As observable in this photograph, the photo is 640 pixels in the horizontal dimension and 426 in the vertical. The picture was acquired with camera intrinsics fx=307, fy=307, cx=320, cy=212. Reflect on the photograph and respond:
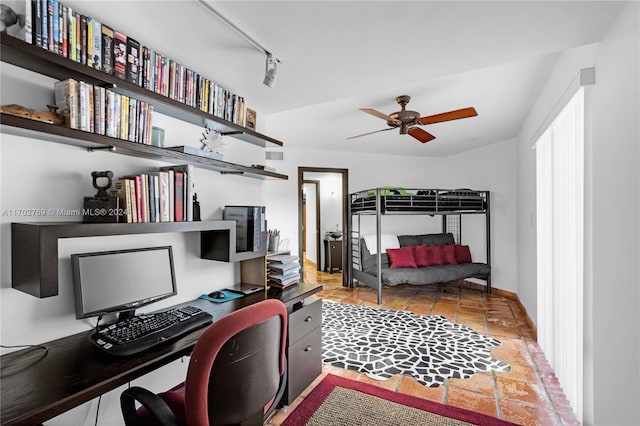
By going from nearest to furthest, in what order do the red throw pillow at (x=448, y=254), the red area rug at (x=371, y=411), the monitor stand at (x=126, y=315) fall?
the monitor stand at (x=126, y=315), the red area rug at (x=371, y=411), the red throw pillow at (x=448, y=254)

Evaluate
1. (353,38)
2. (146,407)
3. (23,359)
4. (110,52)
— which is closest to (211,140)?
(110,52)

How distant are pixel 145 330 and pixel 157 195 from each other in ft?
2.12

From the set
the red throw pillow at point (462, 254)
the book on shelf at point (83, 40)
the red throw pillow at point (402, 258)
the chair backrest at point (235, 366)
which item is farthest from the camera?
the red throw pillow at point (462, 254)

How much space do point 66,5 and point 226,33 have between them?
2.17 feet

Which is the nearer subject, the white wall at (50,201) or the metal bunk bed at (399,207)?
the white wall at (50,201)

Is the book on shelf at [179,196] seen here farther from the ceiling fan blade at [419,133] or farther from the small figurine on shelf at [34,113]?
the ceiling fan blade at [419,133]

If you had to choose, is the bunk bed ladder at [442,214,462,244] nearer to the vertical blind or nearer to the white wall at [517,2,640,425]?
the vertical blind

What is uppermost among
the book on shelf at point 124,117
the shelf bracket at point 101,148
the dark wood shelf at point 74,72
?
the dark wood shelf at point 74,72

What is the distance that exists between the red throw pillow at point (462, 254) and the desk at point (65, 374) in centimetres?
491

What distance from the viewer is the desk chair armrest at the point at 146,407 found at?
42.4 inches

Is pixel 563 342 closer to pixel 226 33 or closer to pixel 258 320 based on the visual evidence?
pixel 258 320

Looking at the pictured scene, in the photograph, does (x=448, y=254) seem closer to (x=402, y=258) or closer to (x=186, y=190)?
(x=402, y=258)

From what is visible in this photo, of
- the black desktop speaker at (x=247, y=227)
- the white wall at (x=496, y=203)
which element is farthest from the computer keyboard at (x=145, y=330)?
the white wall at (x=496, y=203)

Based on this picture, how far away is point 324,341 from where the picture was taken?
10.4 feet
